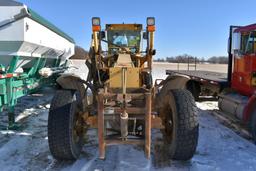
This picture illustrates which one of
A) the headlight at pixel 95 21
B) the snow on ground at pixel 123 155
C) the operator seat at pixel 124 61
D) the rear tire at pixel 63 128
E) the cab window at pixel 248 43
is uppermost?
the headlight at pixel 95 21

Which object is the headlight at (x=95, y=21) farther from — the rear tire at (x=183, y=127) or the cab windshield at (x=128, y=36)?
the rear tire at (x=183, y=127)

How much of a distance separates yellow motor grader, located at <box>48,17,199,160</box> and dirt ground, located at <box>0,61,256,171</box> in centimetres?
20

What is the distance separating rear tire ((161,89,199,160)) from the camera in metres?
3.86

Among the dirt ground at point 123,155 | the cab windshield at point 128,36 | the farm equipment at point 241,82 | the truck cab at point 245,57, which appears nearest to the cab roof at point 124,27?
the cab windshield at point 128,36

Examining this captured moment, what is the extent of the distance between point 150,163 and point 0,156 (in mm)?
2403

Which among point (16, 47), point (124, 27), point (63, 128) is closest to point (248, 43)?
point (124, 27)

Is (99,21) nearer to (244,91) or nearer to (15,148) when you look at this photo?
(15,148)

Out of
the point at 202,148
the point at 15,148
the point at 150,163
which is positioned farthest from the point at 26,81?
the point at 202,148

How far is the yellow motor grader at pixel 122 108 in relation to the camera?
376 cm

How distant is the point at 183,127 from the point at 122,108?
92 cm

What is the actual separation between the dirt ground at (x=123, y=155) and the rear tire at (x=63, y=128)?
0.21m

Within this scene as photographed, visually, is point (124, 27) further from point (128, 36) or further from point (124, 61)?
point (124, 61)

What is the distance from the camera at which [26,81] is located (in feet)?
21.0

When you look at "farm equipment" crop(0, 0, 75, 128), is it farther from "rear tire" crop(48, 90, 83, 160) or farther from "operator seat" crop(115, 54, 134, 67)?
"operator seat" crop(115, 54, 134, 67)
